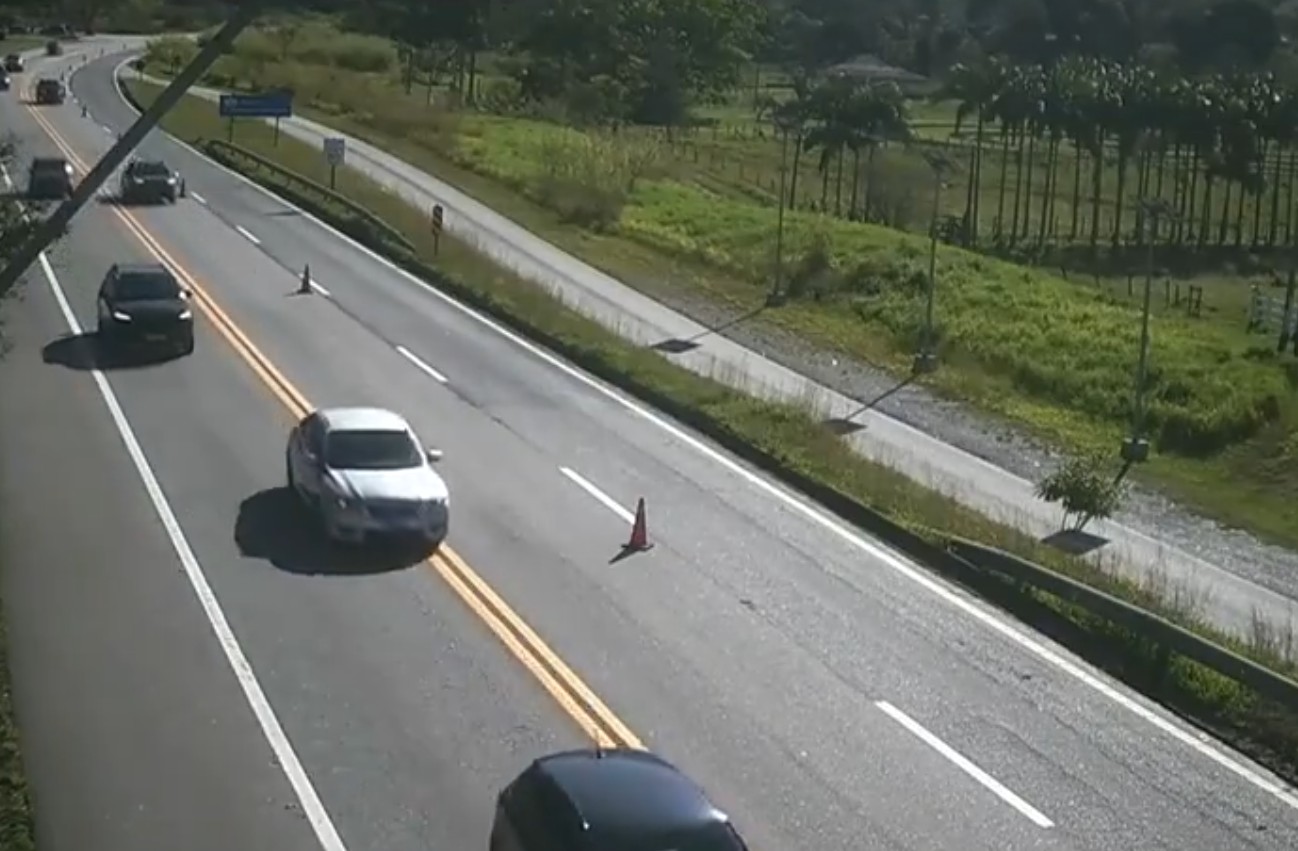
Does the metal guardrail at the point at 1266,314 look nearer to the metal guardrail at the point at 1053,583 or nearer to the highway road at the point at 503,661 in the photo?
the metal guardrail at the point at 1053,583

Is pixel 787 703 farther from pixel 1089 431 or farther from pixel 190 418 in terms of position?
pixel 1089 431

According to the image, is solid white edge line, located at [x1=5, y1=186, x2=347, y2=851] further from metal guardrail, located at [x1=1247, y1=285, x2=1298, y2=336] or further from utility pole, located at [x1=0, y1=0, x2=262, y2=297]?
metal guardrail, located at [x1=1247, y1=285, x2=1298, y2=336]

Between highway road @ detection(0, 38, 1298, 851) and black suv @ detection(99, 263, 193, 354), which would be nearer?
highway road @ detection(0, 38, 1298, 851)

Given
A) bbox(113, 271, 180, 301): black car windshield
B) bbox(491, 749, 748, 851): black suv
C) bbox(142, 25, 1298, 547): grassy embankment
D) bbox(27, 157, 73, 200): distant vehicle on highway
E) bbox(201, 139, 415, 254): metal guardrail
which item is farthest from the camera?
bbox(201, 139, 415, 254): metal guardrail

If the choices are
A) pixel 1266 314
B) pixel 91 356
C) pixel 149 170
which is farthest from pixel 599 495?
pixel 1266 314

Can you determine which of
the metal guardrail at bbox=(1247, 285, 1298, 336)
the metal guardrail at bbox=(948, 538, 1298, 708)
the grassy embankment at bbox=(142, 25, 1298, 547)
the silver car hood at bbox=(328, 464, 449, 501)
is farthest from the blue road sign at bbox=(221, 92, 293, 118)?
the metal guardrail at bbox=(948, 538, 1298, 708)

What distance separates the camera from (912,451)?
33125 millimetres

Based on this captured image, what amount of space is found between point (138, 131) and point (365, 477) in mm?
13982

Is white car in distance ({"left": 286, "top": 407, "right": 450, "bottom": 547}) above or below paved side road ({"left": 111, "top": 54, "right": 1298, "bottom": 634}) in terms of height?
above

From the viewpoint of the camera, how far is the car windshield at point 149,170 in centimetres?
5534

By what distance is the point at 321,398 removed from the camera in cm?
3155

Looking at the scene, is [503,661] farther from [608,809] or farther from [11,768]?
[608,809]

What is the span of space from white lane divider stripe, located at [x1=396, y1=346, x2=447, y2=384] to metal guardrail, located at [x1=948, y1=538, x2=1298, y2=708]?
12536 mm

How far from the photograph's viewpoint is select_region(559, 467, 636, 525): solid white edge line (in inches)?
1019
